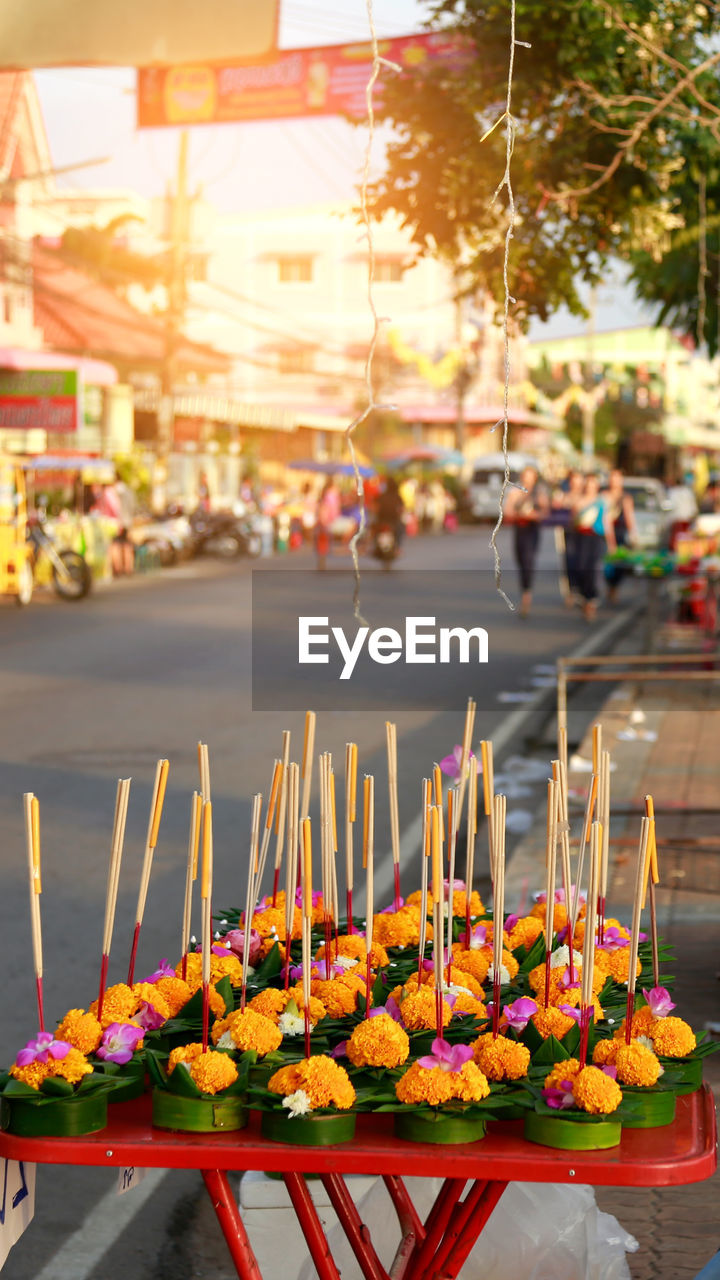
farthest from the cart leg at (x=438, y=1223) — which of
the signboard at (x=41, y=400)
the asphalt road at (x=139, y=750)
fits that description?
the signboard at (x=41, y=400)

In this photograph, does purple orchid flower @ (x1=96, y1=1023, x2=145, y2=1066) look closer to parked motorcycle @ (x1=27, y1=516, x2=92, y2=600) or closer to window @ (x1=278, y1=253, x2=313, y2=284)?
parked motorcycle @ (x1=27, y1=516, x2=92, y2=600)

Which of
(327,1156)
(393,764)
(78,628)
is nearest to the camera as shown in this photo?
(327,1156)

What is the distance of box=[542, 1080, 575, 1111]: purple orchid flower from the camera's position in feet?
7.73

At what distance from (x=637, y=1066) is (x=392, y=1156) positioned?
0.41 m

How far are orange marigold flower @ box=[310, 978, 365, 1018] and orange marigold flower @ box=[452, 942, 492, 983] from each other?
27 cm

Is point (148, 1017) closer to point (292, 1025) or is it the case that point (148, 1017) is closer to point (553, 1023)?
point (292, 1025)

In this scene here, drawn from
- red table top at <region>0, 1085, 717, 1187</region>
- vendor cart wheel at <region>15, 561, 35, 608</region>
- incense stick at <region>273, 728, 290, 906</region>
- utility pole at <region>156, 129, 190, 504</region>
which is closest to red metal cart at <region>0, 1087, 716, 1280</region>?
red table top at <region>0, 1085, 717, 1187</region>

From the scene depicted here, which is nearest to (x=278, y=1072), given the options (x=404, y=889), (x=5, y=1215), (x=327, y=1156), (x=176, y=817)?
(x=327, y=1156)

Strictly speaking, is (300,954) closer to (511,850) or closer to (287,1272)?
(287,1272)

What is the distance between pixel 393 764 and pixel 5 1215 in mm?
1066

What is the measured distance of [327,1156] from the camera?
7.55ft

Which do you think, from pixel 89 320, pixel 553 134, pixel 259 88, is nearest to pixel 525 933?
pixel 553 134

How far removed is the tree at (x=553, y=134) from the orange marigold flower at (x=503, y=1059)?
4.54 m

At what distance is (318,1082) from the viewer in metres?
2.34
